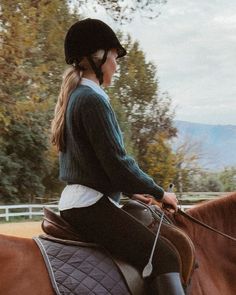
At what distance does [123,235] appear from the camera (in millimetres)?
2357

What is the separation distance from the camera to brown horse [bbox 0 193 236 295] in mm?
2223

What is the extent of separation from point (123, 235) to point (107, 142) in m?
0.40

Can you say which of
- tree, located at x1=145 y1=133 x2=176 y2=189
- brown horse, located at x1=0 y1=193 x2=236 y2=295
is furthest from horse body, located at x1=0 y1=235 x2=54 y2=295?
tree, located at x1=145 y1=133 x2=176 y2=189

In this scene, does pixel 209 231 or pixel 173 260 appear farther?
pixel 209 231

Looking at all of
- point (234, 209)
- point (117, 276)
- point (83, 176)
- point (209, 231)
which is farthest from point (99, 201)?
point (234, 209)

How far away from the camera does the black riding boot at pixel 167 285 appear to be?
2.32m

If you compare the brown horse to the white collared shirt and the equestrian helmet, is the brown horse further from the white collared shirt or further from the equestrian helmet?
the equestrian helmet

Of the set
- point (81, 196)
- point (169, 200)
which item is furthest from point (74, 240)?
point (169, 200)

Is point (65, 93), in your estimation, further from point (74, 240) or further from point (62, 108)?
point (74, 240)

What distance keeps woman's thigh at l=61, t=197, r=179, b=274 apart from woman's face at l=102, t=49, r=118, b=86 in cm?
56

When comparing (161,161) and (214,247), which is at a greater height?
(214,247)

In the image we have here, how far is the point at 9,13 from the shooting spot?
27.1 feet

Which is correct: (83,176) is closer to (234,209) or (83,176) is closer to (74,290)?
(74,290)

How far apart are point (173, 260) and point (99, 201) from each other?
1.31ft
